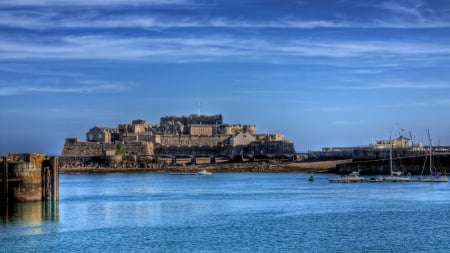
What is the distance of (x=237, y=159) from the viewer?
18125 cm

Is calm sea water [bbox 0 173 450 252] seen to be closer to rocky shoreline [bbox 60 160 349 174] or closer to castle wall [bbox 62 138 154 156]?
rocky shoreline [bbox 60 160 349 174]

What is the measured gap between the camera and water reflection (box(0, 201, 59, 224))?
4853 centimetres

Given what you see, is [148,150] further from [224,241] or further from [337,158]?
[224,241]

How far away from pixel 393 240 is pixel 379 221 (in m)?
8.86

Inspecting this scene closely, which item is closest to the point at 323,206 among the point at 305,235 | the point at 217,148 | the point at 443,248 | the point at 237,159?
the point at 305,235

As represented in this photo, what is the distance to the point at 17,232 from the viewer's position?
43.4 m

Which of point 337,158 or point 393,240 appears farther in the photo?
point 337,158

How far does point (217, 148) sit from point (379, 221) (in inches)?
5709

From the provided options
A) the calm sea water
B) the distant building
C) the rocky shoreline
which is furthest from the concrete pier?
the distant building

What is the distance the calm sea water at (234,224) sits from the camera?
129 feet

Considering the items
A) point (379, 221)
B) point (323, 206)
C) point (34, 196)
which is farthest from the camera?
point (323, 206)

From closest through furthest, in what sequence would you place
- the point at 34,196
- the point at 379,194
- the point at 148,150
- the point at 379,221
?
the point at 379,221 < the point at 34,196 < the point at 379,194 < the point at 148,150

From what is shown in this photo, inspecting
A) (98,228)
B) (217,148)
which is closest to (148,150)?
(217,148)

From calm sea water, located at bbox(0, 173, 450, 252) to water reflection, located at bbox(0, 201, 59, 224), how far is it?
61 millimetres
